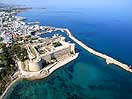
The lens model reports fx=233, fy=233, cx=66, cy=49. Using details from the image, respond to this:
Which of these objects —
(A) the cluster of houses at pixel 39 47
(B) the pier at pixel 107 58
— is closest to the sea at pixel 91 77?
(B) the pier at pixel 107 58

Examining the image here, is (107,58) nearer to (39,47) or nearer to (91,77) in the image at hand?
(91,77)

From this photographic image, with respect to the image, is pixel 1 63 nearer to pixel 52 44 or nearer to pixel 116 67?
pixel 52 44

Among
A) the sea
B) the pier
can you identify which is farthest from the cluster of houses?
the pier

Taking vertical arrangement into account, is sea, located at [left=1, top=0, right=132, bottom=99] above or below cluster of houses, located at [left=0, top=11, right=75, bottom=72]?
below

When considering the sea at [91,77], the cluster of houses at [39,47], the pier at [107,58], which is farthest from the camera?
the cluster of houses at [39,47]

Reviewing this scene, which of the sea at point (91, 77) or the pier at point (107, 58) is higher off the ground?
the pier at point (107, 58)

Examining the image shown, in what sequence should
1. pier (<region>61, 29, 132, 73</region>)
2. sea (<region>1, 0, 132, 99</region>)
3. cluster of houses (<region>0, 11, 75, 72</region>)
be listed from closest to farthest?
1. sea (<region>1, 0, 132, 99</region>)
2. pier (<region>61, 29, 132, 73</region>)
3. cluster of houses (<region>0, 11, 75, 72</region>)

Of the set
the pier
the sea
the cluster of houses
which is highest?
the cluster of houses

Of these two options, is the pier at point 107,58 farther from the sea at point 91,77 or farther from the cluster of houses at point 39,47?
the cluster of houses at point 39,47

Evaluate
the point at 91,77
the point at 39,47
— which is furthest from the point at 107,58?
the point at 39,47

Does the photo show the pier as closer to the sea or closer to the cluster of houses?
the sea

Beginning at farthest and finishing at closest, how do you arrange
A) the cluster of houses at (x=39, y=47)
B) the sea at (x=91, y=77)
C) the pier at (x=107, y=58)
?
the cluster of houses at (x=39, y=47), the pier at (x=107, y=58), the sea at (x=91, y=77)
